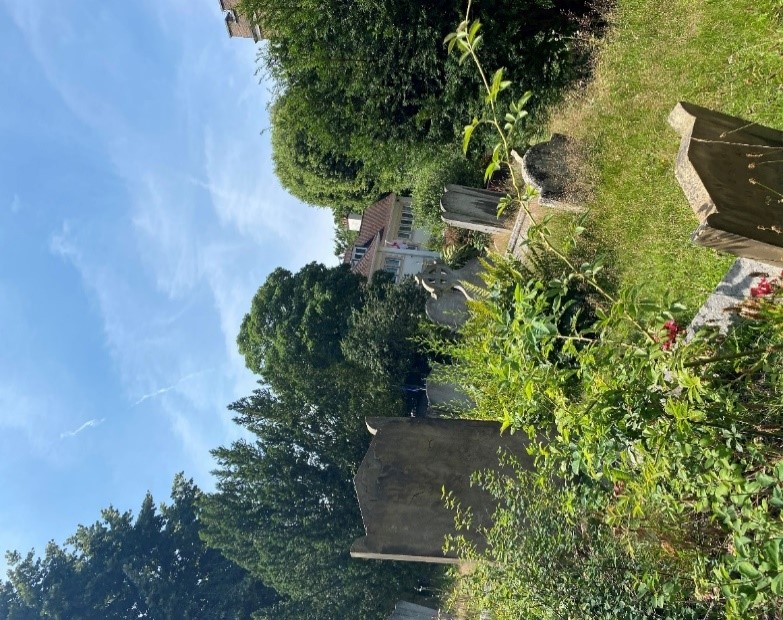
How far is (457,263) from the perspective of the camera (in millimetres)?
13719

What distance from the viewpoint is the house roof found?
2456 cm

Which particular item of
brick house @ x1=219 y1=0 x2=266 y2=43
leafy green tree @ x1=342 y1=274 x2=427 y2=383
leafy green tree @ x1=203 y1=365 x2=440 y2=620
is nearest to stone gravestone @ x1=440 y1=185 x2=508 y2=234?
leafy green tree @ x1=342 y1=274 x2=427 y2=383

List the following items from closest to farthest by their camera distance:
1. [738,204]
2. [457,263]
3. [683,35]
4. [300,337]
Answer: [738,204]
[683,35]
[457,263]
[300,337]

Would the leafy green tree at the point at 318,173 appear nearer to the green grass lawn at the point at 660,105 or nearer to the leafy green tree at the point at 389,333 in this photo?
the leafy green tree at the point at 389,333

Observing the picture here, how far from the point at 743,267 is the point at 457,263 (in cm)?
786

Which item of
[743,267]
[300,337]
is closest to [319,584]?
[300,337]

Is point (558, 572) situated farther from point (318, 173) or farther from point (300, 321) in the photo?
point (318, 173)

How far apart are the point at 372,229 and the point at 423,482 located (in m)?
17.8

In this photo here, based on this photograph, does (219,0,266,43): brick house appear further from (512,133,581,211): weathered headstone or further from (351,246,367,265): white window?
(512,133,581,211): weathered headstone

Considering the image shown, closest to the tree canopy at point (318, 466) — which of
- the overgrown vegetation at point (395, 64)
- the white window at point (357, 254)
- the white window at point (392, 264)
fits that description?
the white window at point (392, 264)

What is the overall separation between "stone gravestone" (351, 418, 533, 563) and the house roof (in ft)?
48.6

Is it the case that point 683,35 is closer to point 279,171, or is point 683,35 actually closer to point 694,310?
point 694,310

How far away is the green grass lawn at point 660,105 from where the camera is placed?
271 inches

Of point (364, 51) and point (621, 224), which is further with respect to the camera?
point (364, 51)
